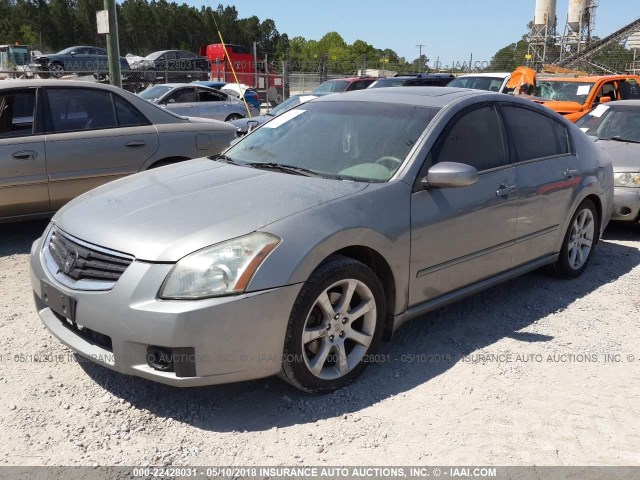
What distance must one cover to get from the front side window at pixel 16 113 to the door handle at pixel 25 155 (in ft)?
0.66

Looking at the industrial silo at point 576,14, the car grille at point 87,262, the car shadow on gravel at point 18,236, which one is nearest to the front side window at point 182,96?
the car shadow on gravel at point 18,236

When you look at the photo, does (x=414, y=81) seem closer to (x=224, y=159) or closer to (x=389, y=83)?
(x=389, y=83)

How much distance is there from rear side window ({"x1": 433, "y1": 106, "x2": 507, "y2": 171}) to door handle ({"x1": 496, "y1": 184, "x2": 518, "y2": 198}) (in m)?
0.16

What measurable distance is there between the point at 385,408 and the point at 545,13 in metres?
56.8

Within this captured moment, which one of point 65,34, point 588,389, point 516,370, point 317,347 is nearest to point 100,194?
point 317,347

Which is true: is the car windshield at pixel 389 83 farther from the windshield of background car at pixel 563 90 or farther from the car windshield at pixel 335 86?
the windshield of background car at pixel 563 90

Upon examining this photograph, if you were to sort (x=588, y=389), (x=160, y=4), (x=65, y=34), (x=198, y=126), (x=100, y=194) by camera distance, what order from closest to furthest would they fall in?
(x=588, y=389), (x=100, y=194), (x=198, y=126), (x=65, y=34), (x=160, y=4)

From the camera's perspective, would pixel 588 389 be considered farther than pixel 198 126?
No

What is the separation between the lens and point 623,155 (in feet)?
22.7

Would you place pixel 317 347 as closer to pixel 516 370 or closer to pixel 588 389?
pixel 516 370

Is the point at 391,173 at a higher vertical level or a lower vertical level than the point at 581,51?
lower

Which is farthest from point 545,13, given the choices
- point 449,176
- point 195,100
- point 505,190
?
point 449,176

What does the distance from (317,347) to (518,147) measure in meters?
2.22

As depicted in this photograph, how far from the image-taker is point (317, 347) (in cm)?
319
